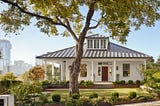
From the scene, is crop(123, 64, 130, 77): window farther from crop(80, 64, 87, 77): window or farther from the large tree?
the large tree

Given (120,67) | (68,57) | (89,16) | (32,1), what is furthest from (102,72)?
(32,1)

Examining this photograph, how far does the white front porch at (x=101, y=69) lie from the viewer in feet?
142

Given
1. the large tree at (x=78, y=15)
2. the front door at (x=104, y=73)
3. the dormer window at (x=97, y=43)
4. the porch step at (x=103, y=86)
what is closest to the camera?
the large tree at (x=78, y=15)

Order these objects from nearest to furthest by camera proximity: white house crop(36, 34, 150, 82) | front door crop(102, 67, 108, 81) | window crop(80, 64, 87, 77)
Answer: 1. white house crop(36, 34, 150, 82)
2. window crop(80, 64, 87, 77)
3. front door crop(102, 67, 108, 81)

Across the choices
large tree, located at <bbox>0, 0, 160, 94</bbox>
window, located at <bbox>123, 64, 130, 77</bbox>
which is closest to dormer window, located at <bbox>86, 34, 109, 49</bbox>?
window, located at <bbox>123, 64, 130, 77</bbox>

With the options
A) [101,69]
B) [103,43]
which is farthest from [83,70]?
[103,43]

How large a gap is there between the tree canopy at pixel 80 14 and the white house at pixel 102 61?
51.3ft

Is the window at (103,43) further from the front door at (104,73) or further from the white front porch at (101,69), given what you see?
the front door at (104,73)

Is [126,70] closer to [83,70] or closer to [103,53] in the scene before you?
[103,53]

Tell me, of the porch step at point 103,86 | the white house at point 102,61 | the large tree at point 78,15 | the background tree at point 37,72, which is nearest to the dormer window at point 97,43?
the white house at point 102,61

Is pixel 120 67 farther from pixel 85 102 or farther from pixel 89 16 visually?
pixel 85 102

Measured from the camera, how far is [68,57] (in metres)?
41.4

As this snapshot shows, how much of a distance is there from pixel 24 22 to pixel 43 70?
16.3 meters

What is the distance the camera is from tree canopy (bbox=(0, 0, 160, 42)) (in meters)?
22.7
